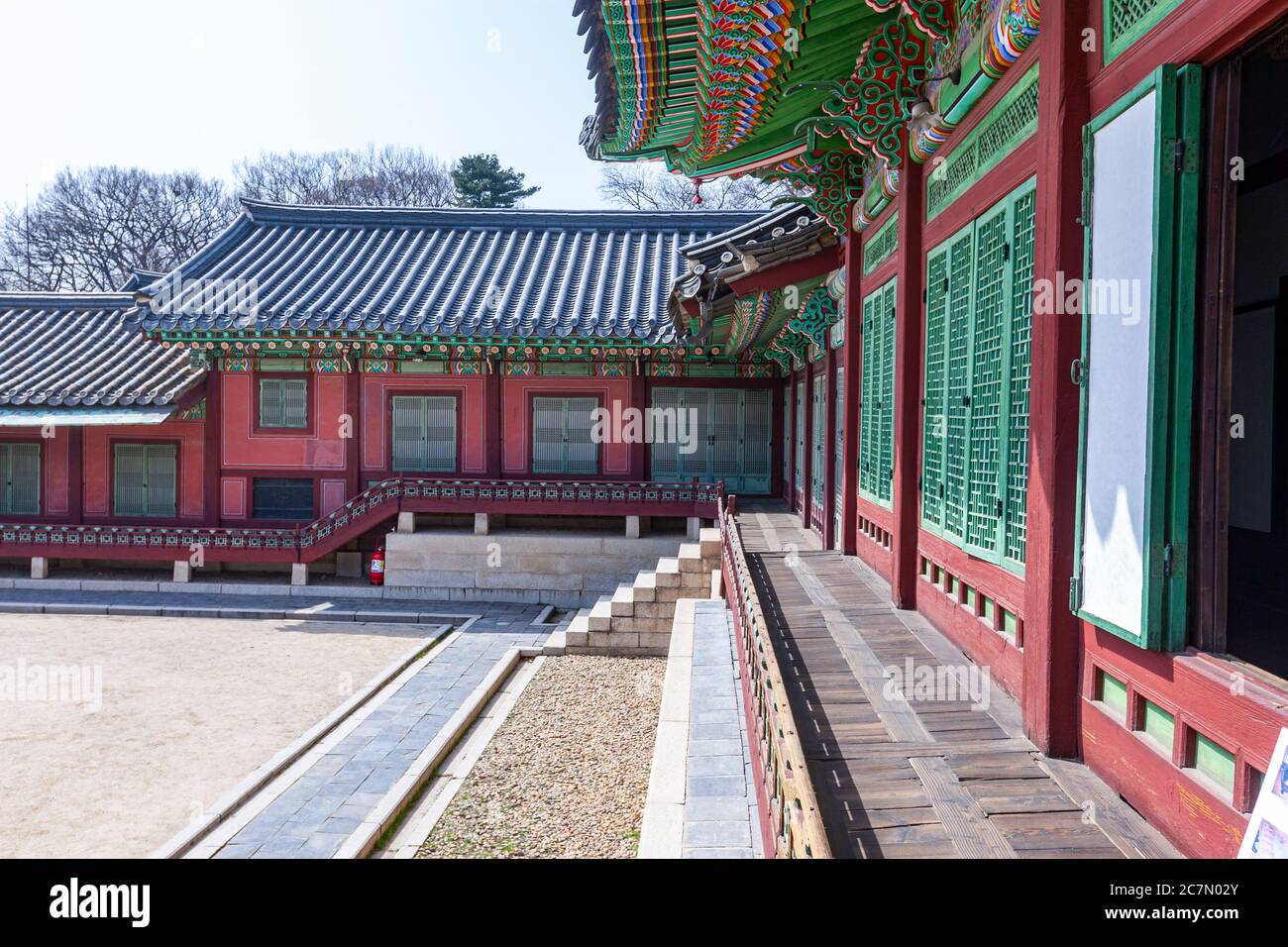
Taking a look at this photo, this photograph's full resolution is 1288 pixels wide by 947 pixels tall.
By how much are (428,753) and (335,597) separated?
27.4 feet

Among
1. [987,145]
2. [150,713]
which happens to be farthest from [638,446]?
[987,145]

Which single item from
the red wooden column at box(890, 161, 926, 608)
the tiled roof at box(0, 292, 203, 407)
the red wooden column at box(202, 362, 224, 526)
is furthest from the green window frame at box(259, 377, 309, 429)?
the red wooden column at box(890, 161, 926, 608)

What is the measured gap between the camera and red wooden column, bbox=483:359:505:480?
1658cm

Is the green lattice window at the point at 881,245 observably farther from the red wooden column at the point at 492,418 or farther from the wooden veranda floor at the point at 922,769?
the red wooden column at the point at 492,418

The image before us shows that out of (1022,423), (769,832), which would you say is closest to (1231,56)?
(1022,423)

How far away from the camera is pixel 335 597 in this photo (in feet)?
50.1

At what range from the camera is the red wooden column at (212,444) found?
1658 cm

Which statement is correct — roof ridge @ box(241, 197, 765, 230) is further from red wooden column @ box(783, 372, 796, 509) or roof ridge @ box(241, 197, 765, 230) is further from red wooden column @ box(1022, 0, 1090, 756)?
red wooden column @ box(1022, 0, 1090, 756)

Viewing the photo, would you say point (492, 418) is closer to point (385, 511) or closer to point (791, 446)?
point (385, 511)

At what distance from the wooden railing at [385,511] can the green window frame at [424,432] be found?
0.98 meters

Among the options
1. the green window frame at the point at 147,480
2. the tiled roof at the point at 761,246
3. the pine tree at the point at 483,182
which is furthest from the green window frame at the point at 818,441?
the pine tree at the point at 483,182

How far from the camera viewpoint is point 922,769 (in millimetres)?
3877

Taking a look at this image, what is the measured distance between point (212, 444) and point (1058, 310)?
16384 millimetres

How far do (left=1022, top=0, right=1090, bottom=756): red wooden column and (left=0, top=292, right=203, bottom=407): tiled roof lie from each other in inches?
634
